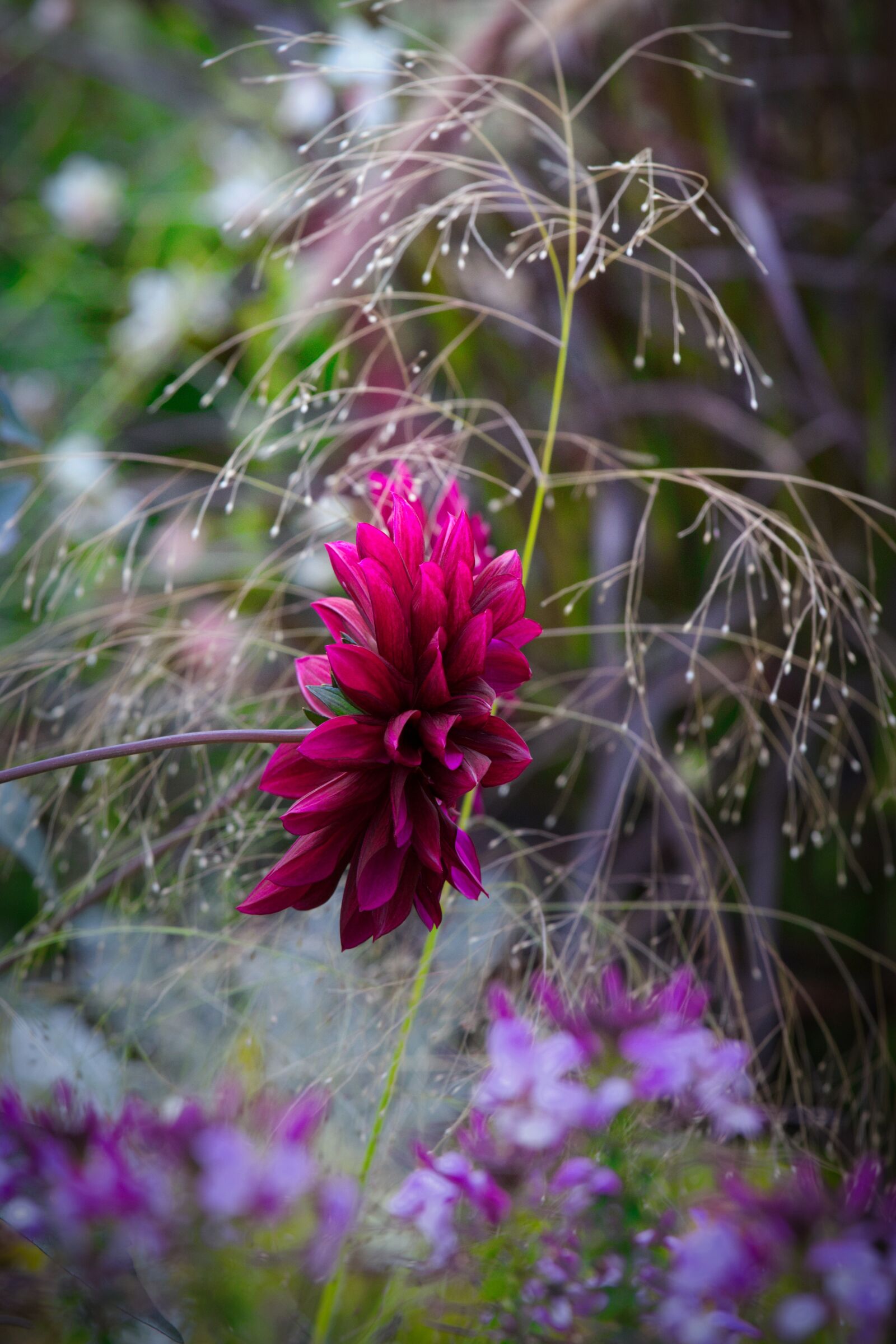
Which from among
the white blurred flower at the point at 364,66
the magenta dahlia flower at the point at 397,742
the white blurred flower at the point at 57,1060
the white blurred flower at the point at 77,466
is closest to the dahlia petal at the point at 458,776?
the magenta dahlia flower at the point at 397,742

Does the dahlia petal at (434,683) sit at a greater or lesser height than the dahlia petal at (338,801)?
greater

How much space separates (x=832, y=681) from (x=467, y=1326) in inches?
8.2

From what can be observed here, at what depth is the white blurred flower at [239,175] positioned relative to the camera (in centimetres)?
69

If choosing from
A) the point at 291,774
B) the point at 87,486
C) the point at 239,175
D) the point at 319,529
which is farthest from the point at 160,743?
the point at 239,175

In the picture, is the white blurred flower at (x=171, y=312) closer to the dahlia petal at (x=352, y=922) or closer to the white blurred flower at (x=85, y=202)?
the white blurred flower at (x=85, y=202)

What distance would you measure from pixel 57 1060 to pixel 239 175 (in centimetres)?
67

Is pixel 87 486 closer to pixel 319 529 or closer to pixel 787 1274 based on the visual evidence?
pixel 319 529

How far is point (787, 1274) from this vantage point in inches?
7.6

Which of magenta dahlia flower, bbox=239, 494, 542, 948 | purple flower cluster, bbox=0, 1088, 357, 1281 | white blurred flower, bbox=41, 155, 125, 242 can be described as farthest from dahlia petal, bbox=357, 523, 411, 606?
white blurred flower, bbox=41, 155, 125, 242

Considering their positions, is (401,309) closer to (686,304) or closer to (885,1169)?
(686,304)

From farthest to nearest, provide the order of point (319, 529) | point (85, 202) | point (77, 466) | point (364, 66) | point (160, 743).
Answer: point (85, 202) → point (77, 466) → point (364, 66) → point (319, 529) → point (160, 743)

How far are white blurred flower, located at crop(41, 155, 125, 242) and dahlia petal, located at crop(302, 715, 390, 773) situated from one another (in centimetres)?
80

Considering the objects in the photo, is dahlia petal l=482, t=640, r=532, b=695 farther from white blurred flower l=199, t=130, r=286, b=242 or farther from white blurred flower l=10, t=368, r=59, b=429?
white blurred flower l=10, t=368, r=59, b=429

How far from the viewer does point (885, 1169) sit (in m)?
0.39
